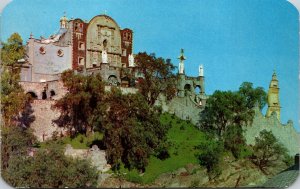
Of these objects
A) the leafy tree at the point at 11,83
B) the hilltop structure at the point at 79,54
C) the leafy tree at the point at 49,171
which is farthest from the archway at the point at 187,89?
the leafy tree at the point at 49,171

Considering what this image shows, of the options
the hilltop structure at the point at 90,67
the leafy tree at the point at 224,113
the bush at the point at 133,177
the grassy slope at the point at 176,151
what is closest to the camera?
the bush at the point at 133,177

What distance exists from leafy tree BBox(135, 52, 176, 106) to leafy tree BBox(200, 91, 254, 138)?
82 cm

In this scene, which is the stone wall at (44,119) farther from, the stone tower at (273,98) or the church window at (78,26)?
the stone tower at (273,98)

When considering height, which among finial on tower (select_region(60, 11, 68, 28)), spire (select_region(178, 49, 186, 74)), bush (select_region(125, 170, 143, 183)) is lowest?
bush (select_region(125, 170, 143, 183))

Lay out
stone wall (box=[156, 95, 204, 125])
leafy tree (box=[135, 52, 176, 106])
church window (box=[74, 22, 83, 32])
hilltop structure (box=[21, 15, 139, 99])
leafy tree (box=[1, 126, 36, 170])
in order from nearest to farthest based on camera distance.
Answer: leafy tree (box=[1, 126, 36, 170])
hilltop structure (box=[21, 15, 139, 99])
church window (box=[74, 22, 83, 32])
leafy tree (box=[135, 52, 176, 106])
stone wall (box=[156, 95, 204, 125])

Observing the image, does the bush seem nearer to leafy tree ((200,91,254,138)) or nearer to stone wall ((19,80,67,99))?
stone wall ((19,80,67,99))

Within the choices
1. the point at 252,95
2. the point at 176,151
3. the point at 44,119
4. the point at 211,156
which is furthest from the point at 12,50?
the point at 252,95

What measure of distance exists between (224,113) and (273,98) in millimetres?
972

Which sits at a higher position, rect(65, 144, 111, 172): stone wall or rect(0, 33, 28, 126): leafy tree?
rect(0, 33, 28, 126): leafy tree

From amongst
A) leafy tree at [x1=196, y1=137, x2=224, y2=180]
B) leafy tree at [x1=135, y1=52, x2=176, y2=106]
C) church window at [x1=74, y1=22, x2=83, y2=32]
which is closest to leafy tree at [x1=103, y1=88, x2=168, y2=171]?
leafy tree at [x1=196, y1=137, x2=224, y2=180]

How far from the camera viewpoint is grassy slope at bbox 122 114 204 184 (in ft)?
39.3

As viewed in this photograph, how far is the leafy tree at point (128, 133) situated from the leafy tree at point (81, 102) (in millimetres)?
189

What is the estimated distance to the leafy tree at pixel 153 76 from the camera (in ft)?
43.6

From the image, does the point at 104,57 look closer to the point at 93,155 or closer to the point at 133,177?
the point at 93,155
